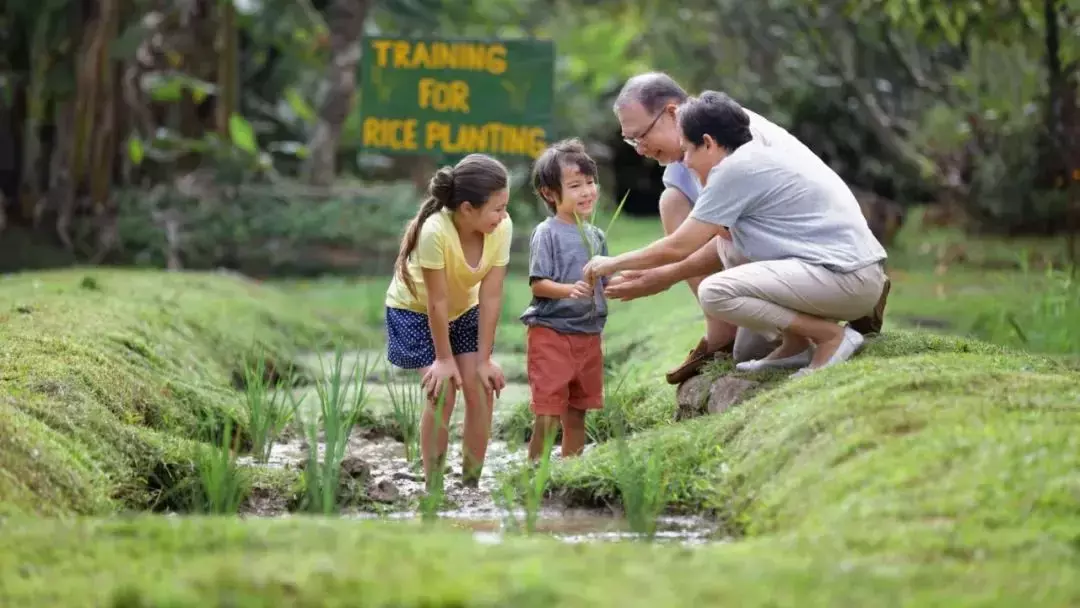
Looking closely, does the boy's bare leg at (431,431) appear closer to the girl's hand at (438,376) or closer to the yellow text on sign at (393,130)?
the girl's hand at (438,376)

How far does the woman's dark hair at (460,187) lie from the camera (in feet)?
21.1

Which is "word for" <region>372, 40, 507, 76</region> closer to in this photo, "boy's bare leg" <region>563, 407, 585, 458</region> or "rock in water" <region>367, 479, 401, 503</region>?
"boy's bare leg" <region>563, 407, 585, 458</region>

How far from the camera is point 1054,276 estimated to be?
34.4 ft

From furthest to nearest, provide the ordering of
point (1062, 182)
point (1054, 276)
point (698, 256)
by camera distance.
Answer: point (1062, 182), point (1054, 276), point (698, 256)

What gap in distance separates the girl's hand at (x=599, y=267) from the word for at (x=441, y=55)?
6.96m

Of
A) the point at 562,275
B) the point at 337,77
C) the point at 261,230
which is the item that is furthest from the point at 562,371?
the point at 337,77

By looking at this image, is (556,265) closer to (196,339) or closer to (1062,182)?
(196,339)

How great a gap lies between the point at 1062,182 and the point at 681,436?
26.0 feet

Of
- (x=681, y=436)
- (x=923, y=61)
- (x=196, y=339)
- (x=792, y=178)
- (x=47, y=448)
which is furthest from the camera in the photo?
(x=923, y=61)

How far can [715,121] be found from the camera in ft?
21.3

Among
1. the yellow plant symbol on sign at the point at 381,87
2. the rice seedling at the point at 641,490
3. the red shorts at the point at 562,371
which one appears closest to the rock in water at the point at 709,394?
the red shorts at the point at 562,371

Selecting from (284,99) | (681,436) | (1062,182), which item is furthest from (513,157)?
(284,99)

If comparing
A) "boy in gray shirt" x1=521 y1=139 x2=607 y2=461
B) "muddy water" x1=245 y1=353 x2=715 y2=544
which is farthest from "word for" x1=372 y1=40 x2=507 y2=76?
"boy in gray shirt" x1=521 y1=139 x2=607 y2=461

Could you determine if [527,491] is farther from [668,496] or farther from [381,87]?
[381,87]
